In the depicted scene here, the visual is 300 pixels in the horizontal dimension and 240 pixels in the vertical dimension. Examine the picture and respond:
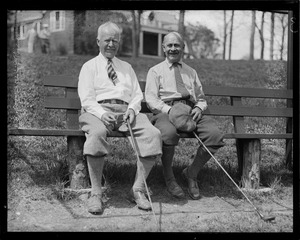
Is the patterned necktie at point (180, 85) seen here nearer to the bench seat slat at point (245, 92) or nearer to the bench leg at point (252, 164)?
the bench seat slat at point (245, 92)

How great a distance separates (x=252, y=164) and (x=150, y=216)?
141cm

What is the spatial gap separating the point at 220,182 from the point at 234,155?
1023 millimetres

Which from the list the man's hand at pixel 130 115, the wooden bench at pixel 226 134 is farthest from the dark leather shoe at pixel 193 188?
the man's hand at pixel 130 115

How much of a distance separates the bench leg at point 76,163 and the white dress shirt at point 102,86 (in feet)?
1.12

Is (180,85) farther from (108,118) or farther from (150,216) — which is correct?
(150,216)

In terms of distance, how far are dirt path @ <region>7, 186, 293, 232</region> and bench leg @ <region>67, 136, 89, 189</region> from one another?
0.16 metres

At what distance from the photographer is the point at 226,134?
165 inches

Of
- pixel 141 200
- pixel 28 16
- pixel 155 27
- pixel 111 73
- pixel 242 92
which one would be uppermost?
pixel 155 27

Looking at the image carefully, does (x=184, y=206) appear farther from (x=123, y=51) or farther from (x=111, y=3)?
(x=123, y=51)

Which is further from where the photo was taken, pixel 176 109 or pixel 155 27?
pixel 155 27

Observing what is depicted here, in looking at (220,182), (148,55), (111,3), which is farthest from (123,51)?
(111,3)

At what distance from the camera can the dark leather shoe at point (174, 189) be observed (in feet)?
13.3

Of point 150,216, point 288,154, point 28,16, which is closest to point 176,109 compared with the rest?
point 150,216

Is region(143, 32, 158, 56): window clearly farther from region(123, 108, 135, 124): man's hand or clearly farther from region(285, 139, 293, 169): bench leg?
region(123, 108, 135, 124): man's hand
